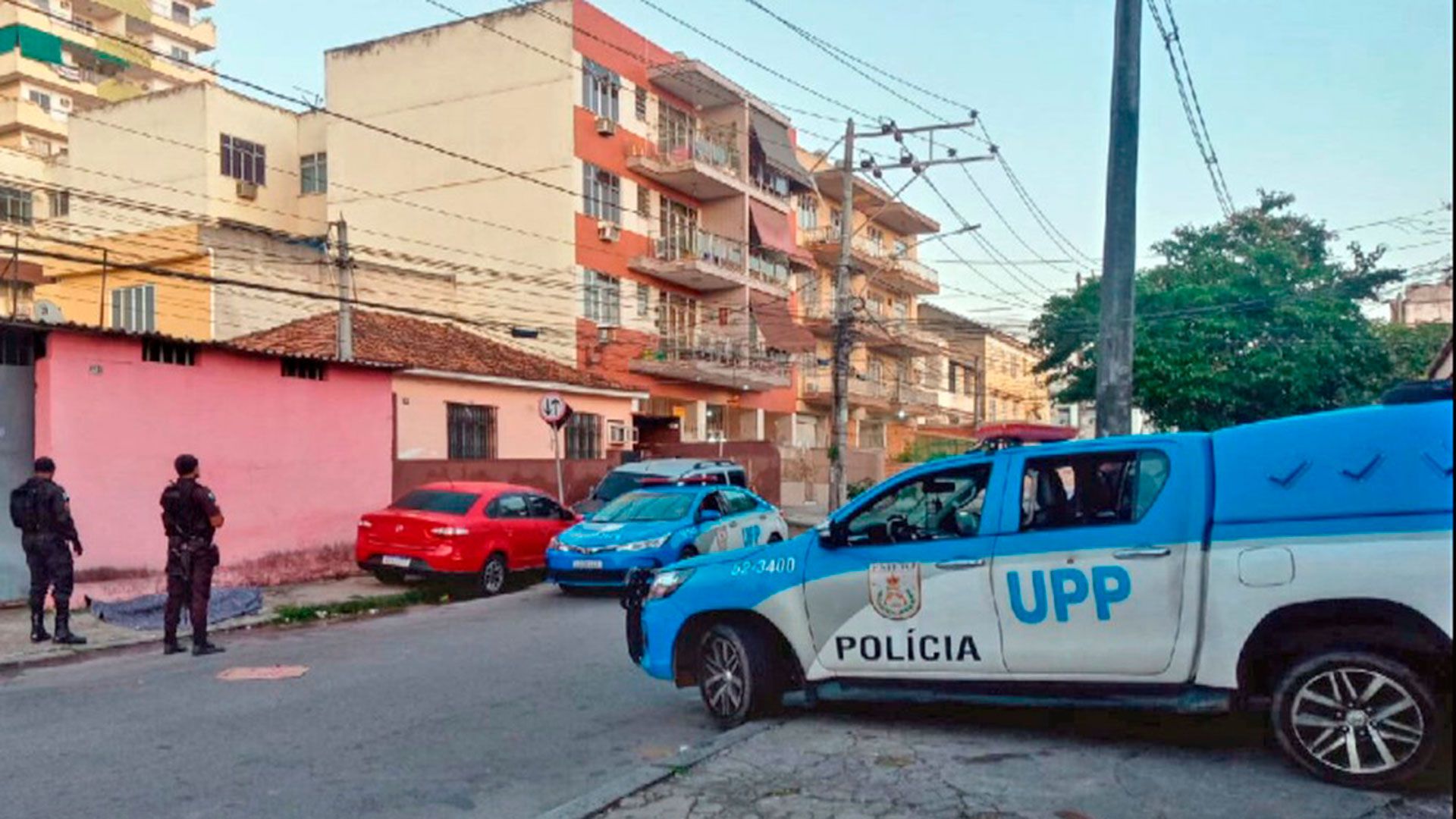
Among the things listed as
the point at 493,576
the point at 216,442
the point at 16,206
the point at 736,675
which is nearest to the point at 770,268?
the point at 493,576

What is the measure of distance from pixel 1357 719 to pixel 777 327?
35476 millimetres

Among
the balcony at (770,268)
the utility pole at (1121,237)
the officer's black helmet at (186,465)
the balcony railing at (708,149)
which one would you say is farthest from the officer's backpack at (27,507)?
the balcony at (770,268)

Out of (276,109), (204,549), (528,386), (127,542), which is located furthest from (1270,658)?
(276,109)

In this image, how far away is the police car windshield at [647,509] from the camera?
14750 mm

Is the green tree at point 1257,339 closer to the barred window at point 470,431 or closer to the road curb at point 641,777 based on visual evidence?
the barred window at point 470,431

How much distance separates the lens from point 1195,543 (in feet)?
19.0

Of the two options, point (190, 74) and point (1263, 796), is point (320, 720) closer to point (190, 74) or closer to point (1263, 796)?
point (1263, 796)

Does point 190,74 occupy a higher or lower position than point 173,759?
higher

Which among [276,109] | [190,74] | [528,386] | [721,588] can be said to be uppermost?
[190,74]

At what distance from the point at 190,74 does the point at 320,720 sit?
68555mm

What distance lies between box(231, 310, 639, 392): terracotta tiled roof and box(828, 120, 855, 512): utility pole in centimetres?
598

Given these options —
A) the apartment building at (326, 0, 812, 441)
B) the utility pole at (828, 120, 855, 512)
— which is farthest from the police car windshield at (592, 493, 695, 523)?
the apartment building at (326, 0, 812, 441)

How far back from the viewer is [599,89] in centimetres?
3331

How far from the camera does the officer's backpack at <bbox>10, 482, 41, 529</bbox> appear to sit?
10.5m
